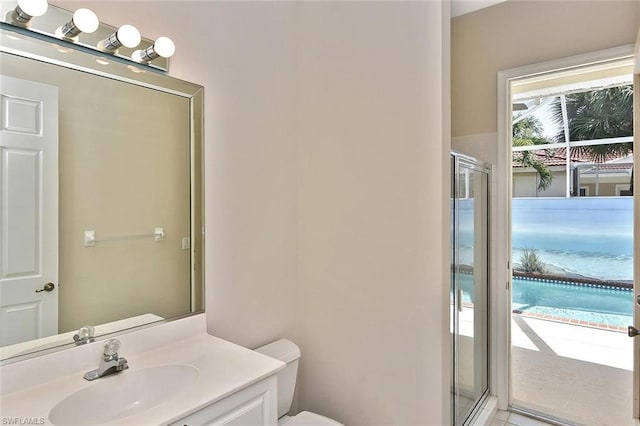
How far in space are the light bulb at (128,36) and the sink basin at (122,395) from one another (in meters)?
1.16

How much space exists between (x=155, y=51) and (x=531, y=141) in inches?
243

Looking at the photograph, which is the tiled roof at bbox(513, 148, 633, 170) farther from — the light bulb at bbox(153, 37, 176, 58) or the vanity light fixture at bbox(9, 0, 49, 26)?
the vanity light fixture at bbox(9, 0, 49, 26)

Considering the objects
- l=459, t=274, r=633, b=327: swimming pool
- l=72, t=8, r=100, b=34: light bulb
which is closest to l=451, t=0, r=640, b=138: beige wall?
l=72, t=8, r=100, b=34: light bulb

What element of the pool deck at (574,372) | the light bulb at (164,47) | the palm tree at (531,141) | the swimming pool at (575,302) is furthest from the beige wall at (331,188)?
the palm tree at (531,141)

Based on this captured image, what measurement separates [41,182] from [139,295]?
0.53 meters

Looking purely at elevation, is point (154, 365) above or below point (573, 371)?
above

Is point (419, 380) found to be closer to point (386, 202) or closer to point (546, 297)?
point (386, 202)

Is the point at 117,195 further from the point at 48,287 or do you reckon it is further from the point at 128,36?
the point at 128,36

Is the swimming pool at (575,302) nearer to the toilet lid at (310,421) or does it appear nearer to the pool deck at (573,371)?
the pool deck at (573,371)

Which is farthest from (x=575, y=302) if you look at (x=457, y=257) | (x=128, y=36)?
(x=128, y=36)

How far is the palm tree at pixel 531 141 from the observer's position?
576 cm

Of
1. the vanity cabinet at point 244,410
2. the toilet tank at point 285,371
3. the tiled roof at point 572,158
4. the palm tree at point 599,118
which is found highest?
the palm tree at point 599,118

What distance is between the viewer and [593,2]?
2.11 meters

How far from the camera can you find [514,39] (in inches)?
95.6
